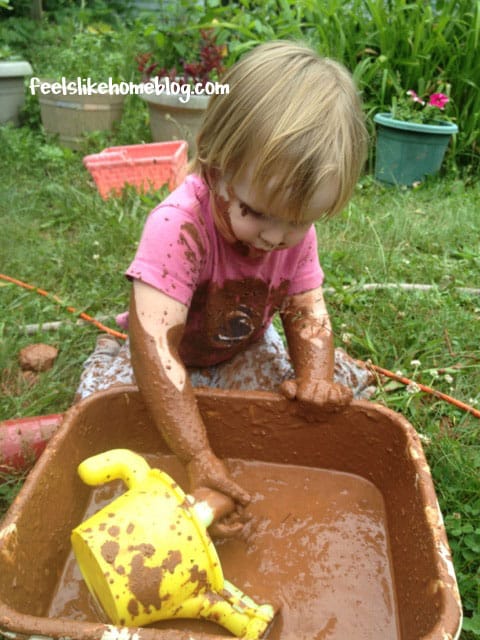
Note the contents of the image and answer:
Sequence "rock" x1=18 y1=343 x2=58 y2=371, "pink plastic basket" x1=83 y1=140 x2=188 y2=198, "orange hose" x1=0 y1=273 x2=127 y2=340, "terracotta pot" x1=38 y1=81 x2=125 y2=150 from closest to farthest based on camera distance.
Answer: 1. "rock" x1=18 y1=343 x2=58 y2=371
2. "orange hose" x1=0 y1=273 x2=127 y2=340
3. "pink plastic basket" x1=83 y1=140 x2=188 y2=198
4. "terracotta pot" x1=38 y1=81 x2=125 y2=150

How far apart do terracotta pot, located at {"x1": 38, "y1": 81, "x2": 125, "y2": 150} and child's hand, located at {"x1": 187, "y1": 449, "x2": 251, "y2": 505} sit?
3176 millimetres

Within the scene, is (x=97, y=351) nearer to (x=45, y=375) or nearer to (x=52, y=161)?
(x=45, y=375)

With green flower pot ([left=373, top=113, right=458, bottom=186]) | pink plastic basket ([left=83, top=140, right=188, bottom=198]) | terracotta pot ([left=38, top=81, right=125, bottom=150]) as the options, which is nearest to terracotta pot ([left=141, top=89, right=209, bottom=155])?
terracotta pot ([left=38, top=81, right=125, bottom=150])

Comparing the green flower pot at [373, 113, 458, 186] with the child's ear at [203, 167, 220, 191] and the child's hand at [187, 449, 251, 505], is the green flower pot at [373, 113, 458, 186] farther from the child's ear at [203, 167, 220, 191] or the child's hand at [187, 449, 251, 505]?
the child's hand at [187, 449, 251, 505]

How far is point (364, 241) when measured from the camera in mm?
2729

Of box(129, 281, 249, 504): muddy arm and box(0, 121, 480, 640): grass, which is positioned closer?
box(129, 281, 249, 504): muddy arm

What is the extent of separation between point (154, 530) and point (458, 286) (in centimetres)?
181

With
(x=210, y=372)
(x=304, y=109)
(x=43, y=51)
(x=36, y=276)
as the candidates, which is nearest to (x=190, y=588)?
(x=210, y=372)

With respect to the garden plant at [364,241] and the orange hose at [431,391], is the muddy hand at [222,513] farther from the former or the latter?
the orange hose at [431,391]

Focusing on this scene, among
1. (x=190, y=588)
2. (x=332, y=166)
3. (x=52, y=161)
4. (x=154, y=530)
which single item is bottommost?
(x=52, y=161)

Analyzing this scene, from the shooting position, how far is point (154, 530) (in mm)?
992

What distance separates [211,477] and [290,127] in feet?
2.23

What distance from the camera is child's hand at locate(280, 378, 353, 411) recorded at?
4.37 feet

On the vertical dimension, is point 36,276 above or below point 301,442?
below
